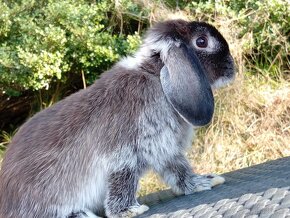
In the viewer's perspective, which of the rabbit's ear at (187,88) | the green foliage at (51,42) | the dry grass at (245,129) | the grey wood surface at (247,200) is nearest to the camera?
the grey wood surface at (247,200)

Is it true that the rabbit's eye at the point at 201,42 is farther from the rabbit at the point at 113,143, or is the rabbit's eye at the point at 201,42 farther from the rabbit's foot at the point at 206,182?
the rabbit's foot at the point at 206,182

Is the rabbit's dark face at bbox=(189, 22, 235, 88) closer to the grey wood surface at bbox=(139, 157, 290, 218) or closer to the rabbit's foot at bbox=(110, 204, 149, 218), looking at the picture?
the grey wood surface at bbox=(139, 157, 290, 218)

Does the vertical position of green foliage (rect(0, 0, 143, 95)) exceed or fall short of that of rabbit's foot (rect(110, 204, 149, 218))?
it exceeds it

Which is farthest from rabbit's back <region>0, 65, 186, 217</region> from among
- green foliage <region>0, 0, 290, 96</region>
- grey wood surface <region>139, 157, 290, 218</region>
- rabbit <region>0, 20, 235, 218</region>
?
green foliage <region>0, 0, 290, 96</region>

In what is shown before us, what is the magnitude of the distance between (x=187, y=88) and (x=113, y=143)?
33 centimetres

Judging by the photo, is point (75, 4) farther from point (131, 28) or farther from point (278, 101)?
point (278, 101)

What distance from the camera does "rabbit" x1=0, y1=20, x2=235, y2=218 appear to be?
1863 mm

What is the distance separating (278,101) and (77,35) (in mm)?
1510

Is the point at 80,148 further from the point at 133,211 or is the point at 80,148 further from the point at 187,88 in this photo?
the point at 187,88

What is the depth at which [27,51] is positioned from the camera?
3891 millimetres

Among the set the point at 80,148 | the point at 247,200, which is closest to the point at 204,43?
the point at 80,148

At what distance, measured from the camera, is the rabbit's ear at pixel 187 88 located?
198 cm

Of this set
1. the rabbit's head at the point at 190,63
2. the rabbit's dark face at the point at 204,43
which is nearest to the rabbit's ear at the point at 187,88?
the rabbit's head at the point at 190,63

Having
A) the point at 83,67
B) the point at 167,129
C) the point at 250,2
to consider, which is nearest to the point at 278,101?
the point at 250,2
